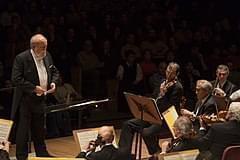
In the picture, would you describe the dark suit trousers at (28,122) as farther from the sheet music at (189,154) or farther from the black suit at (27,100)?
the sheet music at (189,154)

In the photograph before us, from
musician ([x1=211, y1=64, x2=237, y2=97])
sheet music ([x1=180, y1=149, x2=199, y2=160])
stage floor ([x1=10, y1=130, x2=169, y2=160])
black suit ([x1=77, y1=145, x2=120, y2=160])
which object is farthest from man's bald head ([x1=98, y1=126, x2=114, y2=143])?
musician ([x1=211, y1=64, x2=237, y2=97])

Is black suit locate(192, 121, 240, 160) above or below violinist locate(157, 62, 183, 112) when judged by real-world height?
below

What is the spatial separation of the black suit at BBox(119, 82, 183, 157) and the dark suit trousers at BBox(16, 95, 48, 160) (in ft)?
3.58

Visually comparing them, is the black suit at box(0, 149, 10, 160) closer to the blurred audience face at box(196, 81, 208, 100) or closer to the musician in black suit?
the musician in black suit

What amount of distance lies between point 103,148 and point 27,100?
5.79ft

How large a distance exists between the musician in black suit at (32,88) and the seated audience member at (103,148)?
4.44 feet

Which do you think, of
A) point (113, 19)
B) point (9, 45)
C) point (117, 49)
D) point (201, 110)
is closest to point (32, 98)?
point (201, 110)

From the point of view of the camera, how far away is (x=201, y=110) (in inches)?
322

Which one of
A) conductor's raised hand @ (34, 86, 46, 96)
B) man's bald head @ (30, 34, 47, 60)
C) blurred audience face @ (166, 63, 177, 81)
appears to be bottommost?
conductor's raised hand @ (34, 86, 46, 96)

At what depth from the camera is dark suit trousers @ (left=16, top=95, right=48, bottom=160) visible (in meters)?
8.27

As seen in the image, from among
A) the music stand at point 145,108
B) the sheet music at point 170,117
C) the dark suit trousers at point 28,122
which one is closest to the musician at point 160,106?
the music stand at point 145,108

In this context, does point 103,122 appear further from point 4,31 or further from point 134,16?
point 134,16

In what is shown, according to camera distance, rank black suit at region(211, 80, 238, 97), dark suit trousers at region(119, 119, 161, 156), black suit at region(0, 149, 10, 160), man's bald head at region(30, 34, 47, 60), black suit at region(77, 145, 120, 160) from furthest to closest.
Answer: black suit at region(211, 80, 238, 97) → dark suit trousers at region(119, 119, 161, 156) → man's bald head at region(30, 34, 47, 60) → black suit at region(77, 145, 120, 160) → black suit at region(0, 149, 10, 160)

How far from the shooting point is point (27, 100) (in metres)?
8.27
